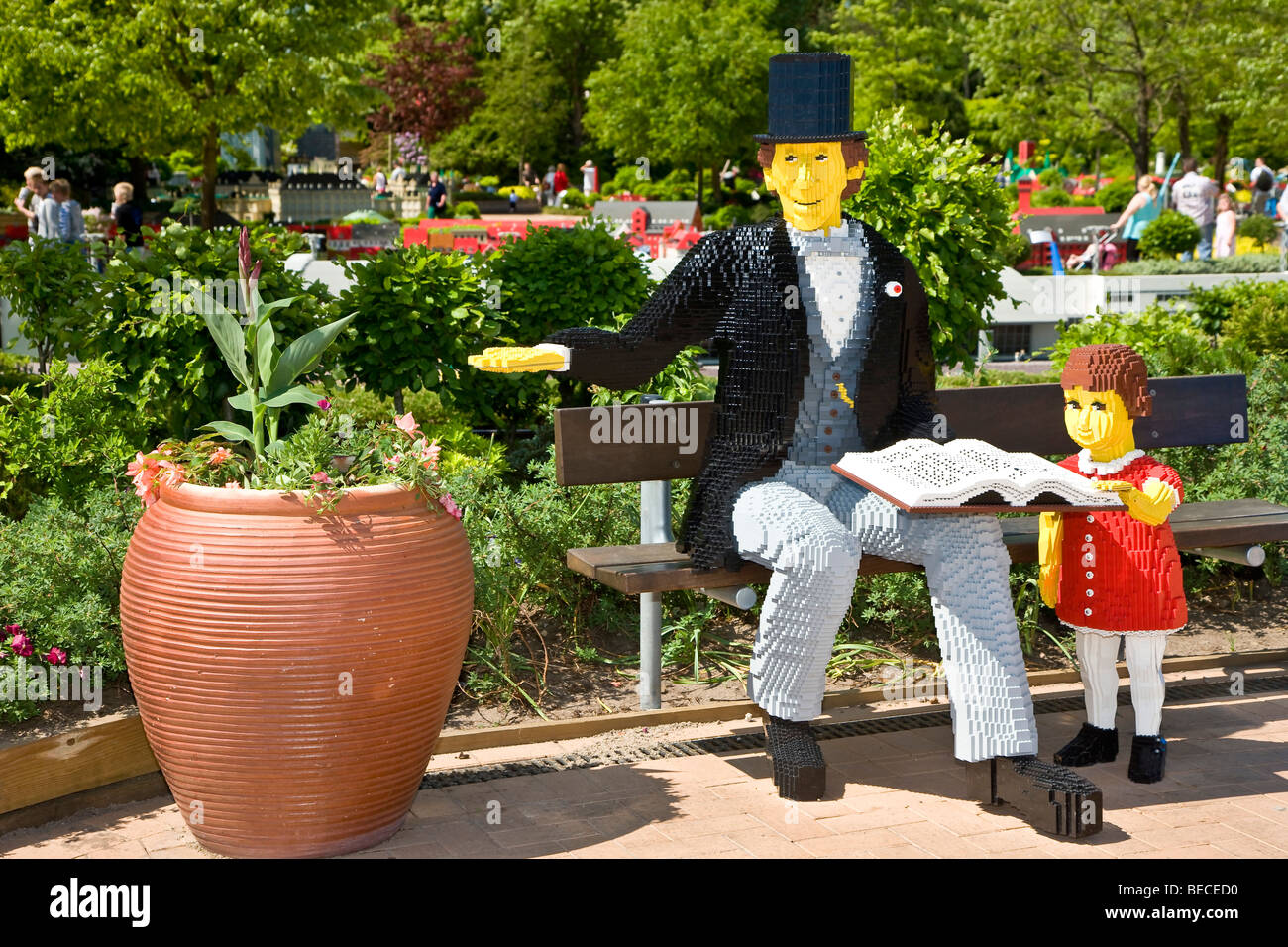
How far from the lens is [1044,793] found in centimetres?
405

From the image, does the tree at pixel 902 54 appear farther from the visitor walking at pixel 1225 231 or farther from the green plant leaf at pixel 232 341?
the green plant leaf at pixel 232 341

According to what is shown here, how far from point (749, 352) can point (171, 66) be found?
14.2 metres

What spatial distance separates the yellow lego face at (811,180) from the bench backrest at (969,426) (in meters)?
0.67

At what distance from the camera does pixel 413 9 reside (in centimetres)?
4828

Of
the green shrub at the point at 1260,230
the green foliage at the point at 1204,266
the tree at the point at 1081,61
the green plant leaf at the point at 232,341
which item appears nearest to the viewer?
the green plant leaf at the point at 232,341

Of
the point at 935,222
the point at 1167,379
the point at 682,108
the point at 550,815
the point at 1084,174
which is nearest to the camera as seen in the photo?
the point at 550,815

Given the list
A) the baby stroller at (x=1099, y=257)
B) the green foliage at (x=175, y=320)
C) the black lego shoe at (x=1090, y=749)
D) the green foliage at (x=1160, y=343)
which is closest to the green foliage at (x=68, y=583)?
the green foliage at (x=175, y=320)

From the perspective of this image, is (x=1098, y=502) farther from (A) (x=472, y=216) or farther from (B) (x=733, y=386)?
(A) (x=472, y=216)

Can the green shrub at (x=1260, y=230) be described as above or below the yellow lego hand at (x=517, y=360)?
above

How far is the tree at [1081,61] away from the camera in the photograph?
2694 centimetres

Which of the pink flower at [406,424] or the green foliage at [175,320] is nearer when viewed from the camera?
the pink flower at [406,424]

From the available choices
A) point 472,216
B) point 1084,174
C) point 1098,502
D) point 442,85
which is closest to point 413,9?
point 442,85

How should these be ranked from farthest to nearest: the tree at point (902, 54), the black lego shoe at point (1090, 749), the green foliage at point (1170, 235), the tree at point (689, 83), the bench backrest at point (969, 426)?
the tree at point (902, 54) < the tree at point (689, 83) < the green foliage at point (1170, 235) < the bench backrest at point (969, 426) < the black lego shoe at point (1090, 749)

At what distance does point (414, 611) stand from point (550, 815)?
32.8 inches
